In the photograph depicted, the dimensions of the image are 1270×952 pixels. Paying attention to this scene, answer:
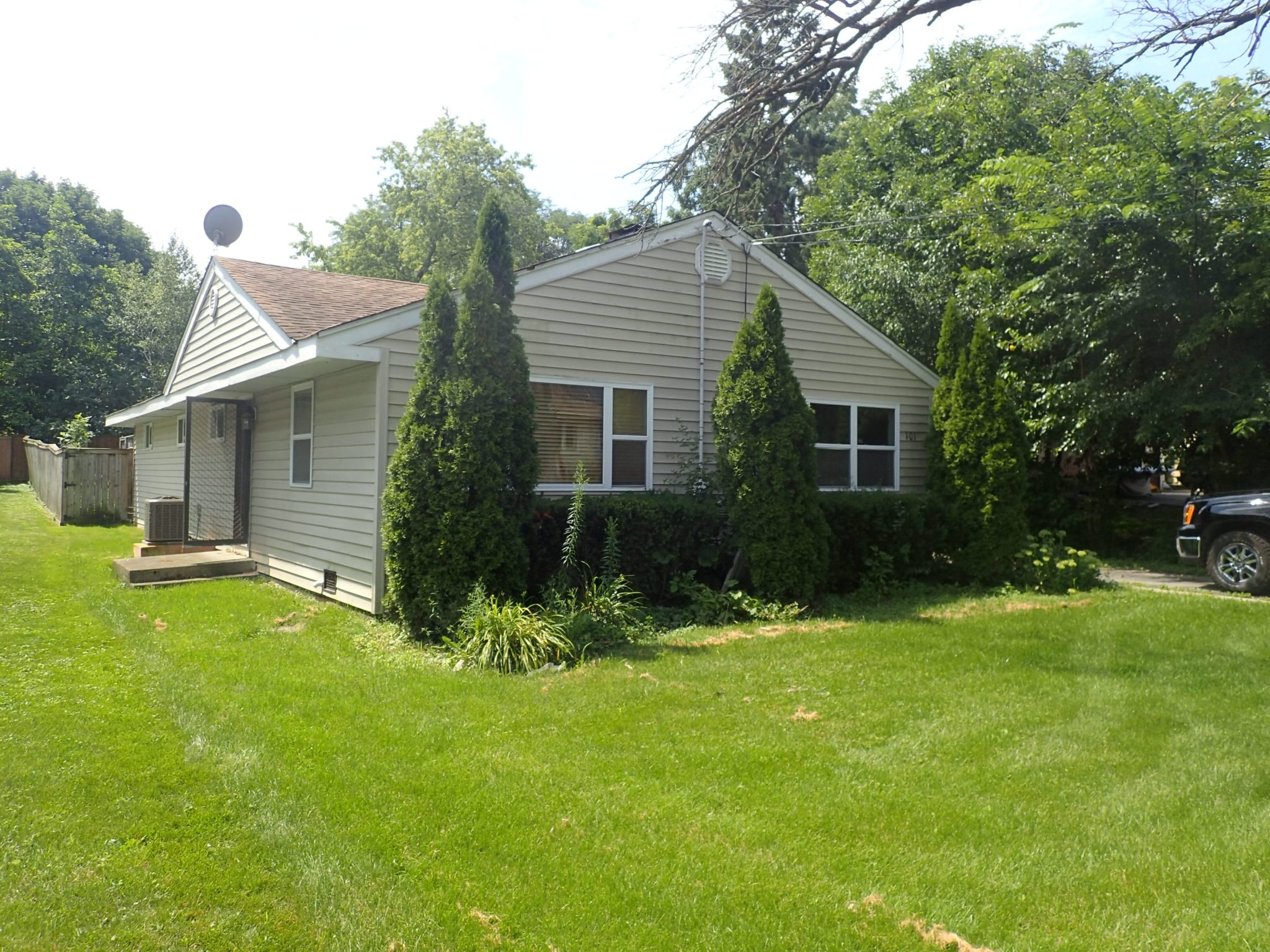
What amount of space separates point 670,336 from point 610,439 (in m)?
1.51

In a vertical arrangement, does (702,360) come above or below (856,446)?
above

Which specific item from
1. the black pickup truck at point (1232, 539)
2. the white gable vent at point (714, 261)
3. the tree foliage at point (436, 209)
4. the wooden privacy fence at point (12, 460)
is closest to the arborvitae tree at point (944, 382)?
the white gable vent at point (714, 261)

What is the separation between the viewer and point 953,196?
15109 millimetres

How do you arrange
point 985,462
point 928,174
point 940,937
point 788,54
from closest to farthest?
point 940,937, point 788,54, point 985,462, point 928,174

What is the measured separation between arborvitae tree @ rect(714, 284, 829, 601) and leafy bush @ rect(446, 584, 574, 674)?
250cm

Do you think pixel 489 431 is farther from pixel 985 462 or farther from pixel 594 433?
pixel 985 462

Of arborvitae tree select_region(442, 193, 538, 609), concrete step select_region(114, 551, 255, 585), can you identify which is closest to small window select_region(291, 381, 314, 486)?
concrete step select_region(114, 551, 255, 585)

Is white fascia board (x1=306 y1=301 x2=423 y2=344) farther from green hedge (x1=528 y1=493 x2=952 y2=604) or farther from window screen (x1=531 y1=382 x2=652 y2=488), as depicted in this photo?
green hedge (x1=528 y1=493 x2=952 y2=604)

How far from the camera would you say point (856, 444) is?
12.0 meters

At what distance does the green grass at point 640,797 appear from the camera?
308 centimetres

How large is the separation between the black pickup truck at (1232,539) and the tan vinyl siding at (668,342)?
339 cm

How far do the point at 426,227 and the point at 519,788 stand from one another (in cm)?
3408

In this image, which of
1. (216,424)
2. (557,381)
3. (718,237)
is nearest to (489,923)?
(557,381)

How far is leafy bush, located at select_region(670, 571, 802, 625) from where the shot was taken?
28.0 ft
